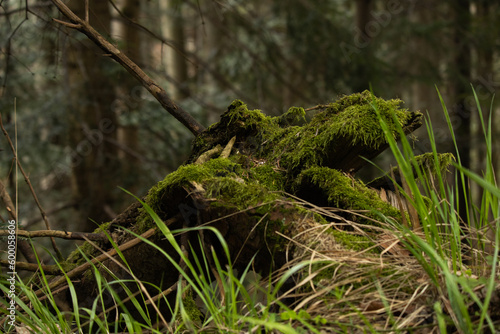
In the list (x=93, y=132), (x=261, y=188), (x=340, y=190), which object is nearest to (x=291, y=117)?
(x=340, y=190)

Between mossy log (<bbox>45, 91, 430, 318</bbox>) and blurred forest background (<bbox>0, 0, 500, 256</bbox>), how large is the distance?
6.38ft

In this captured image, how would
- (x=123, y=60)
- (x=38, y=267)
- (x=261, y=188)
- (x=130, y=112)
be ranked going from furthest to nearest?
(x=130, y=112)
(x=123, y=60)
(x=38, y=267)
(x=261, y=188)

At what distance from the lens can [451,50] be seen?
23.6 feet

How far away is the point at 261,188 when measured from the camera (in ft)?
5.24

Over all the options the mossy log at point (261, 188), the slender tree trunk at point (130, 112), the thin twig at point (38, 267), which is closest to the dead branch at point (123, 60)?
the mossy log at point (261, 188)

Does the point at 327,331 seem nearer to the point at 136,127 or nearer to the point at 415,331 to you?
the point at 415,331

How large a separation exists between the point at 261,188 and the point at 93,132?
388 centimetres

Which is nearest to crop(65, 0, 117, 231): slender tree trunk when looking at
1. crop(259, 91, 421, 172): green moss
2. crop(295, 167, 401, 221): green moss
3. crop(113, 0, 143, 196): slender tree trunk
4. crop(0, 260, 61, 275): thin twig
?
crop(113, 0, 143, 196): slender tree trunk

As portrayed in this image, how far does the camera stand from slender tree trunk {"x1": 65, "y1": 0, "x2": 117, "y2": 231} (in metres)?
4.96

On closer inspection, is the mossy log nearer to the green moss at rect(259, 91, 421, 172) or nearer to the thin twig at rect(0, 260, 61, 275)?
the green moss at rect(259, 91, 421, 172)

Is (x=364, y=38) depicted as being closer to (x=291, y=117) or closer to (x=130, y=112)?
(x=130, y=112)

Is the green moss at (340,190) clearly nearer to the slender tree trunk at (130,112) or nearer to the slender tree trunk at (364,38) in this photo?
the slender tree trunk at (130,112)

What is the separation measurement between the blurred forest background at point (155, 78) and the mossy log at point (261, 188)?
195 centimetres

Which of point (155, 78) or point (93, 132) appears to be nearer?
point (93, 132)
